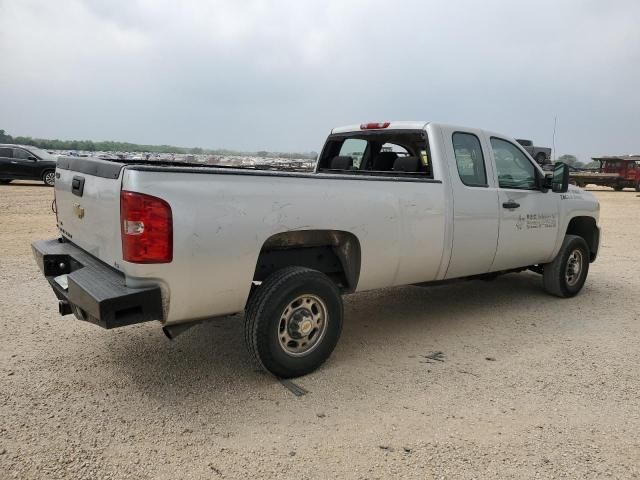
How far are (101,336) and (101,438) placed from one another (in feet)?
5.65

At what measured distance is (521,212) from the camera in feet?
17.4

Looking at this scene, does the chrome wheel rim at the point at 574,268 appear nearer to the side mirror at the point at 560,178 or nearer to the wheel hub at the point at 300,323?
the side mirror at the point at 560,178

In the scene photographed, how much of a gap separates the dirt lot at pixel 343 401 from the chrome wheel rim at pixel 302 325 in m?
0.24

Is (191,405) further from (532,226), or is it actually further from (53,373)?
(532,226)

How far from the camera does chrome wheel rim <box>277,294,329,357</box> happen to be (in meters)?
3.63

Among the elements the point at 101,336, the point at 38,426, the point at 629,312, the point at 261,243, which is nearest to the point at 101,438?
the point at 38,426

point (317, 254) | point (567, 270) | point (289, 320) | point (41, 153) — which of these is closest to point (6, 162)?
point (41, 153)

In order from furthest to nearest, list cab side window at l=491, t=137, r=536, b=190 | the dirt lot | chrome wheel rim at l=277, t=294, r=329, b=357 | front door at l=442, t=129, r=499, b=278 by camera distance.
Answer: cab side window at l=491, t=137, r=536, b=190
front door at l=442, t=129, r=499, b=278
chrome wheel rim at l=277, t=294, r=329, b=357
the dirt lot

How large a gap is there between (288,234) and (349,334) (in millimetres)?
1463

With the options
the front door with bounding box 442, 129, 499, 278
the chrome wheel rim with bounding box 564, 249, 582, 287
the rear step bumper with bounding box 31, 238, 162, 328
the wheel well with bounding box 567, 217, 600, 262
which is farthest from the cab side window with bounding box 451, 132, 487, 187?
the rear step bumper with bounding box 31, 238, 162, 328

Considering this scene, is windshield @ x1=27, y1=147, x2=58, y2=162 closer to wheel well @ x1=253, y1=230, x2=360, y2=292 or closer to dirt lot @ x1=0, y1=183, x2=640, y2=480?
dirt lot @ x1=0, y1=183, x2=640, y2=480

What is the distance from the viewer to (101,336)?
Answer: 447 cm

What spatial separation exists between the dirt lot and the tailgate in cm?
93

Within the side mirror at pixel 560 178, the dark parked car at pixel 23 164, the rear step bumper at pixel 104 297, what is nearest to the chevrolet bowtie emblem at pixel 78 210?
the rear step bumper at pixel 104 297
